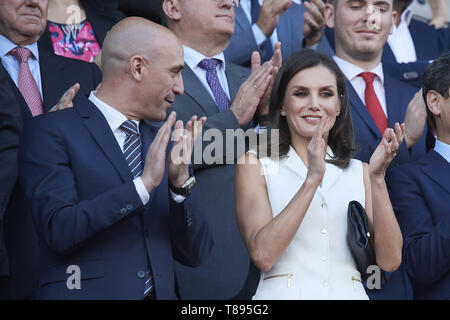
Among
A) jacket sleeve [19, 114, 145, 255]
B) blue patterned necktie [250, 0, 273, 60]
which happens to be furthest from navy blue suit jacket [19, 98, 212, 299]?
blue patterned necktie [250, 0, 273, 60]

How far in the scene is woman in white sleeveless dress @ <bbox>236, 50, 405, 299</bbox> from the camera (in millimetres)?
3402

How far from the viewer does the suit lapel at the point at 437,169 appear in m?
3.92

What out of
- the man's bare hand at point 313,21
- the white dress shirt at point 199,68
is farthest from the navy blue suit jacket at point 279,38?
the white dress shirt at point 199,68

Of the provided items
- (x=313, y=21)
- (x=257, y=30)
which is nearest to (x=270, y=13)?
(x=257, y=30)

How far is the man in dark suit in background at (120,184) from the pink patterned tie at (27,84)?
1.92 feet

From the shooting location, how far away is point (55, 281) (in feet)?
10.4

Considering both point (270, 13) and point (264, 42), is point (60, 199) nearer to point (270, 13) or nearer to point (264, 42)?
point (270, 13)

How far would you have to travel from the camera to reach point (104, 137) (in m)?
3.37

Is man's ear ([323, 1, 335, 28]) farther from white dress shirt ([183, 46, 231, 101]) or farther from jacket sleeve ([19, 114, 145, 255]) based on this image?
jacket sleeve ([19, 114, 145, 255])

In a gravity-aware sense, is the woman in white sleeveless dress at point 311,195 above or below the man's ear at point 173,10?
below

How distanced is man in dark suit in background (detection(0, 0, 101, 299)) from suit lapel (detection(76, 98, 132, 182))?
0.35 metres

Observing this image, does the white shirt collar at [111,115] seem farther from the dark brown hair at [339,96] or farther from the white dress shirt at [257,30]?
the white dress shirt at [257,30]

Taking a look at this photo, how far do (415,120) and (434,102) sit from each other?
0.27 metres
